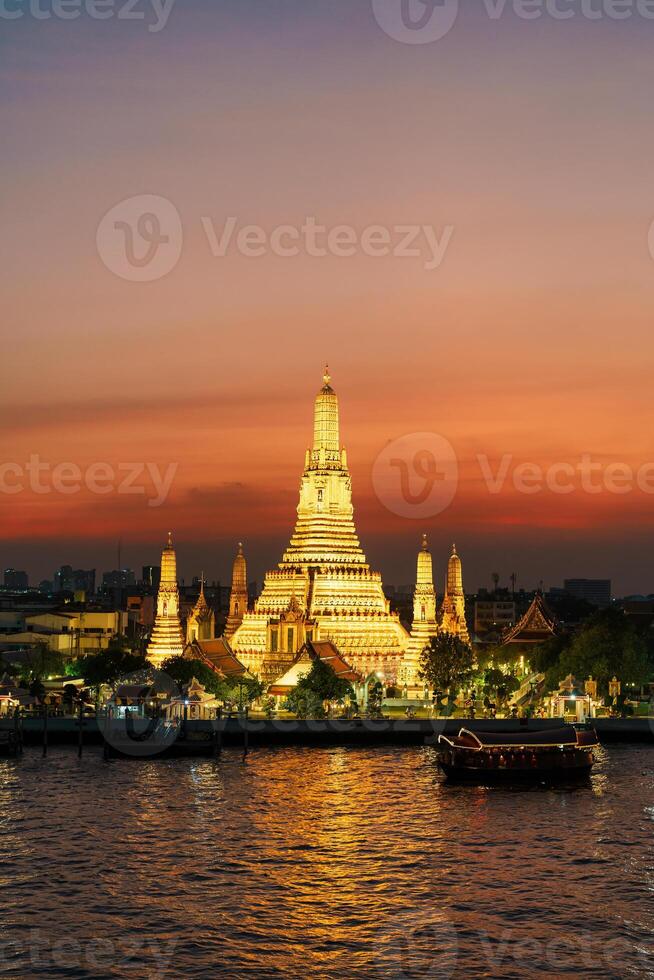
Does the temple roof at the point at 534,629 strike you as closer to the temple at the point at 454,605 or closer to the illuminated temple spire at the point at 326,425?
the temple at the point at 454,605

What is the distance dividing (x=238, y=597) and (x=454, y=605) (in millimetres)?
19164

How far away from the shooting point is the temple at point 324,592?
104 meters

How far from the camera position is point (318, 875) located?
4884 cm

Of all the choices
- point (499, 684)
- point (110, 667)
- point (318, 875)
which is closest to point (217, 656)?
point (110, 667)

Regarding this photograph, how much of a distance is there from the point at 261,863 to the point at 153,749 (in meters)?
29.6

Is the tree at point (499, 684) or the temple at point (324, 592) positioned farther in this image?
the temple at point (324, 592)

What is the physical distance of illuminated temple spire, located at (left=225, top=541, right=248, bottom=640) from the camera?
121 metres

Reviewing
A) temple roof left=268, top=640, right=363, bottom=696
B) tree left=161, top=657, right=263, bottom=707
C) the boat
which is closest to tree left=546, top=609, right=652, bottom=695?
temple roof left=268, top=640, right=363, bottom=696

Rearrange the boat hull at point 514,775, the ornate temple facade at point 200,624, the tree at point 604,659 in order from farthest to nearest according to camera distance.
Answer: the ornate temple facade at point 200,624, the tree at point 604,659, the boat hull at point 514,775

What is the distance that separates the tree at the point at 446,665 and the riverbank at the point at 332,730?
41.8ft

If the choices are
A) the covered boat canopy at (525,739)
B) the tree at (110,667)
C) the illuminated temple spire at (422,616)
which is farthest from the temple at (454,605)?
the covered boat canopy at (525,739)

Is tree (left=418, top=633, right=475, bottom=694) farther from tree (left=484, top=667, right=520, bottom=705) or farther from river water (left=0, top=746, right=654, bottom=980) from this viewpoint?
river water (left=0, top=746, right=654, bottom=980)

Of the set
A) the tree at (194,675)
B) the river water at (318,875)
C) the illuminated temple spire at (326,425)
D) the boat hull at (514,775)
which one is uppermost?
the illuminated temple spire at (326,425)

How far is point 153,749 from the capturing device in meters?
79.1
